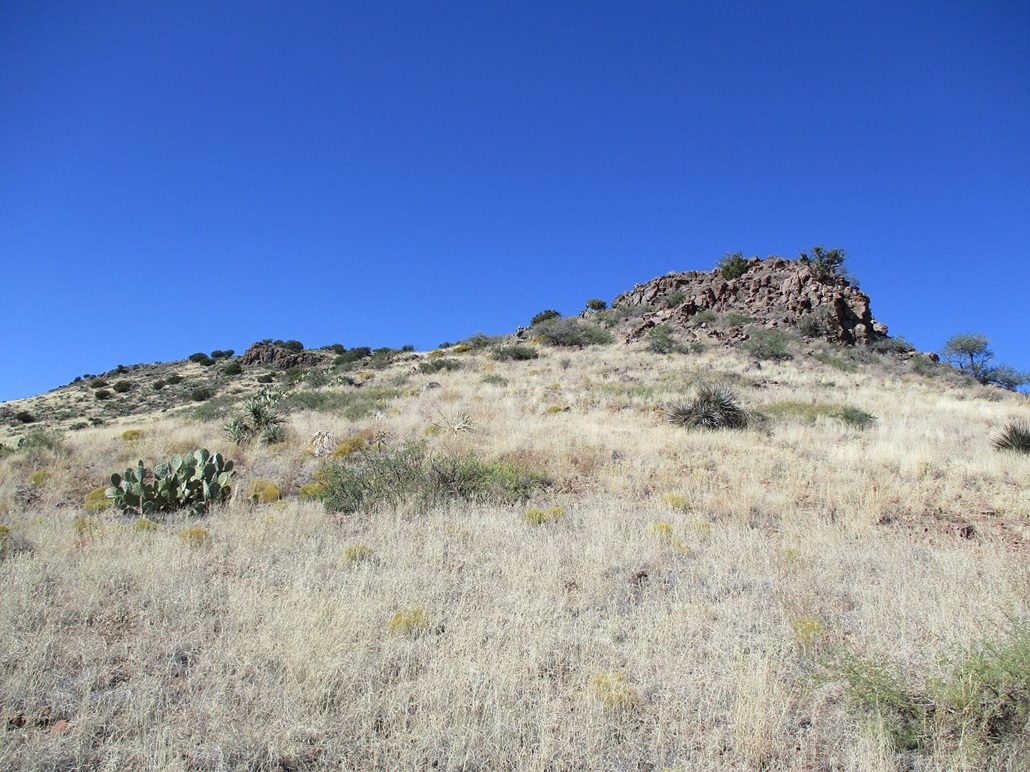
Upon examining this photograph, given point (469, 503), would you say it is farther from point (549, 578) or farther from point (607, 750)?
point (607, 750)

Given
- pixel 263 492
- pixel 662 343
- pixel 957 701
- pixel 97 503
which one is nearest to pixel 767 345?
pixel 662 343

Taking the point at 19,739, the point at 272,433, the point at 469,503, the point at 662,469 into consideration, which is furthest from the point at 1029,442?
the point at 272,433

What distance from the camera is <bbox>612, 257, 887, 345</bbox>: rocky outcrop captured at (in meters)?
29.2

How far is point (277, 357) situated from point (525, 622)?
42429mm

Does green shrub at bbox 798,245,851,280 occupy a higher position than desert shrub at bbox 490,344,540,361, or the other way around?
green shrub at bbox 798,245,851,280

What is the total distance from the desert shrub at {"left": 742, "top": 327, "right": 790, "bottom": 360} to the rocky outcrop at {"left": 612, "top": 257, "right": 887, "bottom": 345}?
3447 mm

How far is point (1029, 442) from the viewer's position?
9648 mm

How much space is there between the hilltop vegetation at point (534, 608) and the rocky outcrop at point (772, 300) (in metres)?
21.3

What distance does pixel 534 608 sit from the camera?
4.02 meters

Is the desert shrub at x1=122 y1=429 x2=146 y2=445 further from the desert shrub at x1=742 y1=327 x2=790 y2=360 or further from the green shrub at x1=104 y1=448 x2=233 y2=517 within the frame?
the desert shrub at x1=742 y1=327 x2=790 y2=360

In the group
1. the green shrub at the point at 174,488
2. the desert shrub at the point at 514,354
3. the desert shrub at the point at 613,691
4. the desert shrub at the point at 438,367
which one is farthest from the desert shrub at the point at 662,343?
the desert shrub at the point at 613,691

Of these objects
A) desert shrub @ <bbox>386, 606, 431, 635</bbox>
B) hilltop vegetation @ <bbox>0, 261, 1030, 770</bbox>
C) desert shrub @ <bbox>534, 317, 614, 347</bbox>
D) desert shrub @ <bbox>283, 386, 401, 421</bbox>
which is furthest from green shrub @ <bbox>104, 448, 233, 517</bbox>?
desert shrub @ <bbox>534, 317, 614, 347</bbox>

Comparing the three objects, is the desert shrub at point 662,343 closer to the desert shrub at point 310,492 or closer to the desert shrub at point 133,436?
the desert shrub at point 310,492

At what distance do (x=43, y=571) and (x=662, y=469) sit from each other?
7.61 m
